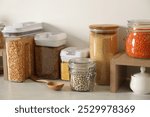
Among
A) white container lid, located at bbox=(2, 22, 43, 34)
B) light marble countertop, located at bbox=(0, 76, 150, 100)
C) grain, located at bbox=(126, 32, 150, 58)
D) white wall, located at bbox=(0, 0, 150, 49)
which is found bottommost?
light marble countertop, located at bbox=(0, 76, 150, 100)

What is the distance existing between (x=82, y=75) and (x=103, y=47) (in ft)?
0.47

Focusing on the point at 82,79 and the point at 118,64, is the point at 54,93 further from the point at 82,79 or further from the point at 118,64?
the point at 118,64

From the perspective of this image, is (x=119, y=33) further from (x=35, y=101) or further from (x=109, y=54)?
(x=35, y=101)

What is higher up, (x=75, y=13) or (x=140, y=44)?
(x=75, y=13)

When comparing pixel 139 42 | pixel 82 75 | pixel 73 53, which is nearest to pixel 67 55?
pixel 73 53

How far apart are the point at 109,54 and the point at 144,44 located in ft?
0.49

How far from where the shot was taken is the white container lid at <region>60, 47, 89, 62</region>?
3.80 ft

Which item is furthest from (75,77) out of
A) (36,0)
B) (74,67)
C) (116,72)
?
(36,0)

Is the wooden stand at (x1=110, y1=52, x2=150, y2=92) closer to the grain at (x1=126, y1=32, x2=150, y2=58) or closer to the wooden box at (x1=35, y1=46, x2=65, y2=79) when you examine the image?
the grain at (x1=126, y1=32, x2=150, y2=58)

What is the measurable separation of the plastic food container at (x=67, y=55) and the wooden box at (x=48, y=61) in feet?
0.08

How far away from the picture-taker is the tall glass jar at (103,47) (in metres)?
1.11

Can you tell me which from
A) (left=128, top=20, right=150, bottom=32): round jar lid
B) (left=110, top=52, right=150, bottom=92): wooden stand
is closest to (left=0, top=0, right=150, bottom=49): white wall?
(left=128, top=20, right=150, bottom=32): round jar lid

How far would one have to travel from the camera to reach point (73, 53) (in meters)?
1.17

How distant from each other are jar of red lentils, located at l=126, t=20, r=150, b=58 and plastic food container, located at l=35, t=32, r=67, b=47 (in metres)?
0.30
